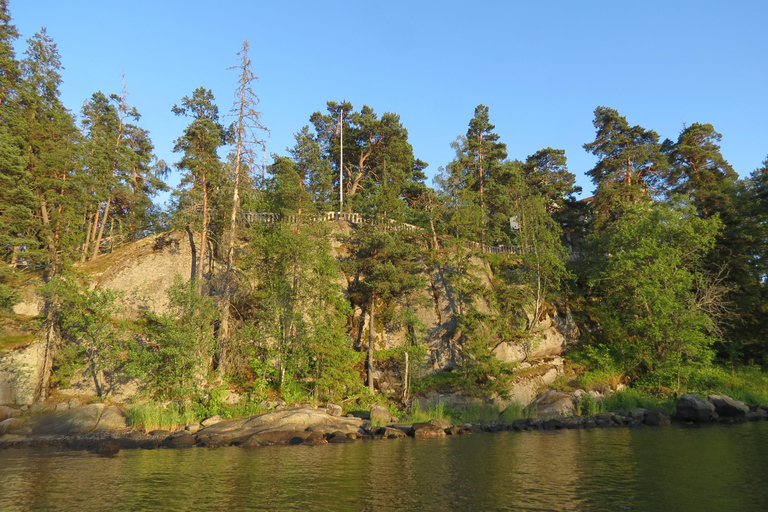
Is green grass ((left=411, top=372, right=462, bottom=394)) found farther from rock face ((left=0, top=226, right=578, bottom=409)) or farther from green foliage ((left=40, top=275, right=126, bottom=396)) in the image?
green foliage ((left=40, top=275, right=126, bottom=396))

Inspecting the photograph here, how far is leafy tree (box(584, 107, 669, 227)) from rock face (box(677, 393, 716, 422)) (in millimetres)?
18809

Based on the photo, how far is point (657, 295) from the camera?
3033 centimetres

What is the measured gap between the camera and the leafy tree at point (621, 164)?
1577 inches

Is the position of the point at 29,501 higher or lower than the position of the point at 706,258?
lower

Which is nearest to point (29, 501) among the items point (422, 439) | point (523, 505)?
point (523, 505)

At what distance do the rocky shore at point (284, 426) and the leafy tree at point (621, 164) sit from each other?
1954 cm

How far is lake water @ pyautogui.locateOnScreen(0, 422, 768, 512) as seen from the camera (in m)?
9.84

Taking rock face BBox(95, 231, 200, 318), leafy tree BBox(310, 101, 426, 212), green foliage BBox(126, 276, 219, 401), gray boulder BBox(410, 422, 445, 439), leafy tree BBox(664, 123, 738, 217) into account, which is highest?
leafy tree BBox(310, 101, 426, 212)

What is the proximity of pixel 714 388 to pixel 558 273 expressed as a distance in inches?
506

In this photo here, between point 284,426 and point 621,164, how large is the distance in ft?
126

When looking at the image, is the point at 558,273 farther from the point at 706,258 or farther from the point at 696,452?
the point at 696,452

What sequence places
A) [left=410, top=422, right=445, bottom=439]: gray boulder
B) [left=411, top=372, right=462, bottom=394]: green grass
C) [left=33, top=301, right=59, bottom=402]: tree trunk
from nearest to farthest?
1. [left=410, top=422, right=445, bottom=439]: gray boulder
2. [left=33, top=301, right=59, bottom=402]: tree trunk
3. [left=411, top=372, right=462, bottom=394]: green grass

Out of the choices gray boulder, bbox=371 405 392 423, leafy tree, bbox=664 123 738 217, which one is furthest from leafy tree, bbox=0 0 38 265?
leafy tree, bbox=664 123 738 217

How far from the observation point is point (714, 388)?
30.5 m
